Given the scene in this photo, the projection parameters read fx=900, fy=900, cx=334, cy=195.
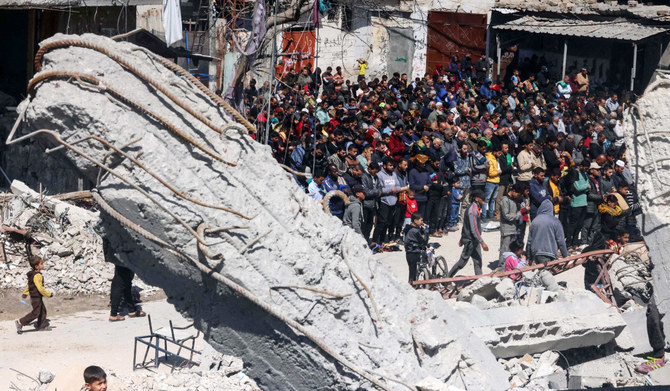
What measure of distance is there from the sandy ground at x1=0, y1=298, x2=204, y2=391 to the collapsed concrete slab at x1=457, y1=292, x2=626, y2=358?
2.65 meters

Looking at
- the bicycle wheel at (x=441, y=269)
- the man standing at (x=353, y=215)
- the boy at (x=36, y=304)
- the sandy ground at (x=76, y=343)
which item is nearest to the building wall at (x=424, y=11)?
the man standing at (x=353, y=215)

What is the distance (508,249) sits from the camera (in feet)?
40.0

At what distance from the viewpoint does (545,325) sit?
7.76m

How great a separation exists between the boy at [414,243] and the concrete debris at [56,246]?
320 cm

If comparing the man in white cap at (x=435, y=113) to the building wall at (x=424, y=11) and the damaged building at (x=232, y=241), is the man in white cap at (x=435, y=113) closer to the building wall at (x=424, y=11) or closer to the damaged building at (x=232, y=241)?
the building wall at (x=424, y=11)

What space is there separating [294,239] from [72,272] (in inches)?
254

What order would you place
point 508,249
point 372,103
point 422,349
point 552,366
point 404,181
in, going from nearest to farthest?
1. point 422,349
2. point 552,366
3. point 508,249
4. point 404,181
5. point 372,103

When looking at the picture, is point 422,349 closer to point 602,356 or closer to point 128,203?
point 128,203

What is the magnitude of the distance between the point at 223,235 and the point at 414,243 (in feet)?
18.9

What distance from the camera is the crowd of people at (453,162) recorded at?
→ 12.1 m

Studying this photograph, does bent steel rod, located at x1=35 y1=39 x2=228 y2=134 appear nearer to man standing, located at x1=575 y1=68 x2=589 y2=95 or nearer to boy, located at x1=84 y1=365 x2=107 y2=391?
boy, located at x1=84 y1=365 x2=107 y2=391

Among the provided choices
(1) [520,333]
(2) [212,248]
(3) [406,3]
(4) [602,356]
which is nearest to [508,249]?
(4) [602,356]

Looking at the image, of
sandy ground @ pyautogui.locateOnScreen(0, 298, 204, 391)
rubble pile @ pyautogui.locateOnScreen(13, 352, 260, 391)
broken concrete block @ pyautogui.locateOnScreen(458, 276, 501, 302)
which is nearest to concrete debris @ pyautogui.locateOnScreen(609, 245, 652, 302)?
broken concrete block @ pyautogui.locateOnScreen(458, 276, 501, 302)

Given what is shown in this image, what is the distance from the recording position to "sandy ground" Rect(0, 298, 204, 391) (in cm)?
816
